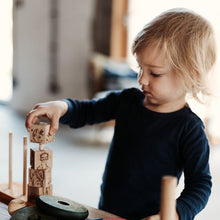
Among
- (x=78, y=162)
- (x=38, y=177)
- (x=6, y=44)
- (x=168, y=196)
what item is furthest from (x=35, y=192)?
(x=6, y=44)

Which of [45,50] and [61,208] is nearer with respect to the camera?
[61,208]

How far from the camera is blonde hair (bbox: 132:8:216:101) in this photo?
33.7 inches

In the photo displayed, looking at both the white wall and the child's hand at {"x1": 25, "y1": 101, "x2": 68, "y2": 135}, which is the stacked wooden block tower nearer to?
the child's hand at {"x1": 25, "y1": 101, "x2": 68, "y2": 135}

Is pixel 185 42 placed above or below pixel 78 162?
above

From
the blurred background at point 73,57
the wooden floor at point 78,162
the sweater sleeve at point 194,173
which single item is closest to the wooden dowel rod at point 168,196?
the sweater sleeve at point 194,173

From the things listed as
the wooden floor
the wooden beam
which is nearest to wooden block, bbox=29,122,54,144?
the wooden floor

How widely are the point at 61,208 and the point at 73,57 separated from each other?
150 inches

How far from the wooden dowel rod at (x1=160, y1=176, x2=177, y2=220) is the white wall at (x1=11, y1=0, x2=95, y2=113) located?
12.9 feet

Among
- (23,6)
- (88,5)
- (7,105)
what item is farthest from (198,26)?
(7,105)

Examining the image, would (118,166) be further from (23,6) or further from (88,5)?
(23,6)

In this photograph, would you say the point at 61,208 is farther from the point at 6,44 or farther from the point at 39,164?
the point at 6,44

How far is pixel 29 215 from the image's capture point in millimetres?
720

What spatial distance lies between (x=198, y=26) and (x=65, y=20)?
3637mm

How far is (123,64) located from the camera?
4035 millimetres
